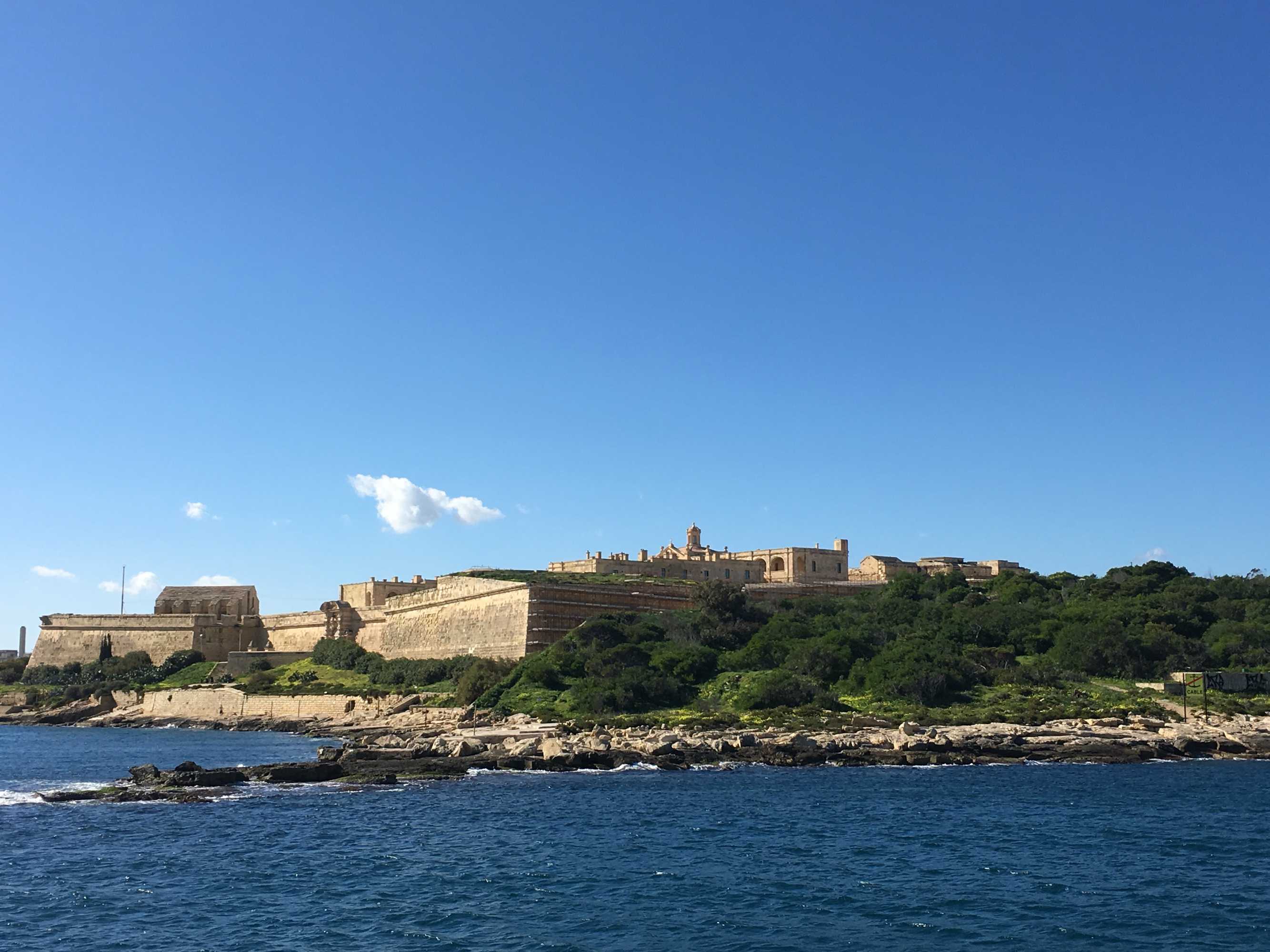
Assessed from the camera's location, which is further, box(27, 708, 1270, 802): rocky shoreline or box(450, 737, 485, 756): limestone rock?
box(450, 737, 485, 756): limestone rock

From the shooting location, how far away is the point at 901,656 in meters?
49.5

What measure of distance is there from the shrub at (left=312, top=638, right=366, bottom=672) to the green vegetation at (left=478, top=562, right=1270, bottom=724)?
2177 cm

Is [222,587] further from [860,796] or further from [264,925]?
[264,925]

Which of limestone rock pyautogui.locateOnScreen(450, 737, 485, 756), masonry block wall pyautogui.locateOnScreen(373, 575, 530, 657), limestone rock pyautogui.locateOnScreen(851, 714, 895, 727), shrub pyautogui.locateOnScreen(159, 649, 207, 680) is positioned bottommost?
limestone rock pyautogui.locateOnScreen(450, 737, 485, 756)

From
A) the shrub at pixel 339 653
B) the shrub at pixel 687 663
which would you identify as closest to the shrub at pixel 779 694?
the shrub at pixel 687 663

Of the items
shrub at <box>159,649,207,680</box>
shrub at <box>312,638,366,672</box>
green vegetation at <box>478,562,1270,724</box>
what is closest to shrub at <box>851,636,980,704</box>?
green vegetation at <box>478,562,1270,724</box>

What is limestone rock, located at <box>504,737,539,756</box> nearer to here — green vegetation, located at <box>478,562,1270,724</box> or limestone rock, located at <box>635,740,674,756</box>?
limestone rock, located at <box>635,740,674,756</box>

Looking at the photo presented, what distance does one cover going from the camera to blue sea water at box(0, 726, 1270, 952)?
17000 mm

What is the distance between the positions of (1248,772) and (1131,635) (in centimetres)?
1779

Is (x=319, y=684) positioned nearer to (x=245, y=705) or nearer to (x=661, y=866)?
(x=245, y=705)

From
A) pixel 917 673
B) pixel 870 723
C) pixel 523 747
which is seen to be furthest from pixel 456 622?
pixel 870 723

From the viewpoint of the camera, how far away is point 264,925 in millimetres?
17266

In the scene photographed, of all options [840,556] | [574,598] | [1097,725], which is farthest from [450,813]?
[840,556]

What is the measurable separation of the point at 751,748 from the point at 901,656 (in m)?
12.6
